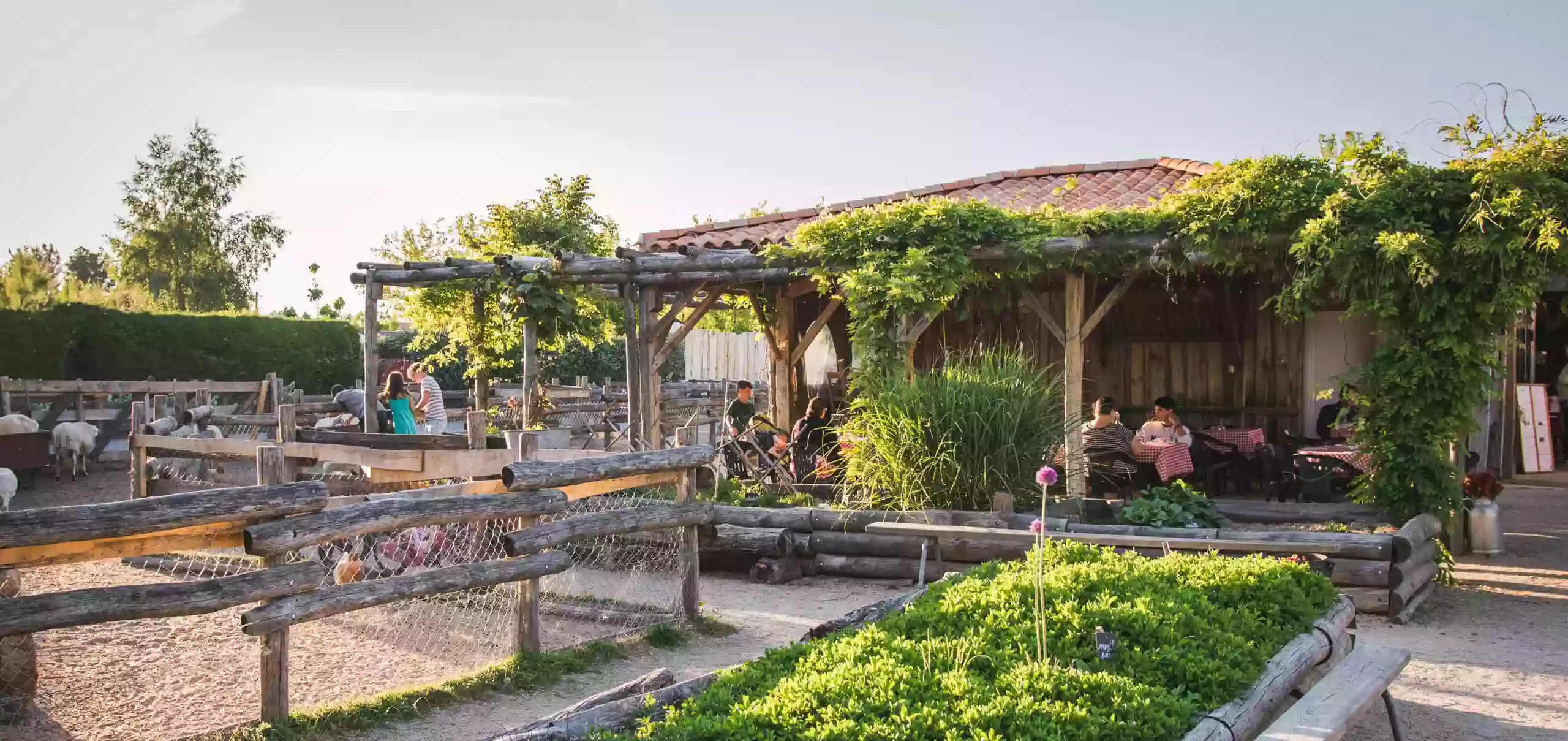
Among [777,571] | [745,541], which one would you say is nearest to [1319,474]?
[777,571]

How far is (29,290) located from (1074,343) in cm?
2147

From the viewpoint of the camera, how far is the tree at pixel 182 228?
3516 cm

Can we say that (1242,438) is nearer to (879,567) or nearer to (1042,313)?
(1042,313)

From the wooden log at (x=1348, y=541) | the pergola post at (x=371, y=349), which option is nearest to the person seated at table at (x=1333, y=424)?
the wooden log at (x=1348, y=541)

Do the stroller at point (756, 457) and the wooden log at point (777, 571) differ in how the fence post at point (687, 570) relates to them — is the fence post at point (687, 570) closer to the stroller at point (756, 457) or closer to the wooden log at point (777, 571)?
the wooden log at point (777, 571)

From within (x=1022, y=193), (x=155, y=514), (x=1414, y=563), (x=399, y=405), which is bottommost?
(x=1414, y=563)

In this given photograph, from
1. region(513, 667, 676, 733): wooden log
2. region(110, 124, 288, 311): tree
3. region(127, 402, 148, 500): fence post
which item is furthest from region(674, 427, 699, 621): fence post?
region(110, 124, 288, 311): tree

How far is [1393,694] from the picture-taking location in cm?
540

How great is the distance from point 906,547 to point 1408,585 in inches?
130

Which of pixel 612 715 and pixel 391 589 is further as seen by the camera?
pixel 391 589

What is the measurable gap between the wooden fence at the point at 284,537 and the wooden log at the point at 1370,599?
13.8 ft

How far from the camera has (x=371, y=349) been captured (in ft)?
41.2

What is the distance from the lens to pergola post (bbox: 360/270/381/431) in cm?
1245

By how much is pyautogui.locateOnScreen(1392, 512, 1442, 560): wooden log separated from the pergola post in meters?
10.2
